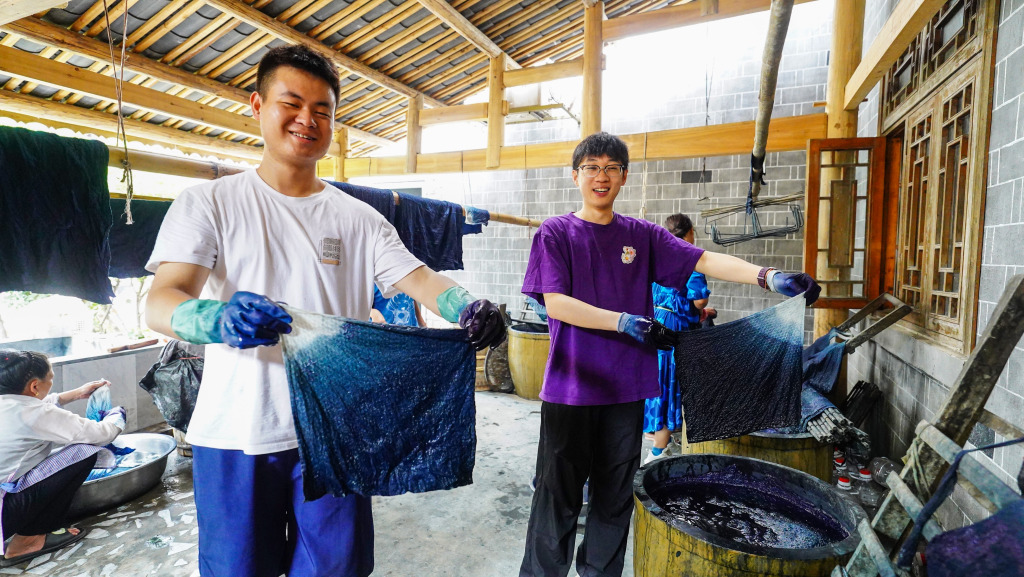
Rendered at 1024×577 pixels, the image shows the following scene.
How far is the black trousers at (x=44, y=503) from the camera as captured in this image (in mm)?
2211

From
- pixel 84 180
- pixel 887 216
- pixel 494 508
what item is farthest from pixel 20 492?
pixel 887 216

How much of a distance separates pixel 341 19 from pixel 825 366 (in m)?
4.69

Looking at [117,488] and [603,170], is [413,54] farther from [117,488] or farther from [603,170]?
[117,488]

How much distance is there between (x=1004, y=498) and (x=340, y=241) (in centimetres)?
140

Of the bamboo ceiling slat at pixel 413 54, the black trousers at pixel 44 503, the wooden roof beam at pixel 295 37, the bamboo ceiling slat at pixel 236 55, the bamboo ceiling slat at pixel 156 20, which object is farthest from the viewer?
the bamboo ceiling slat at pixel 413 54

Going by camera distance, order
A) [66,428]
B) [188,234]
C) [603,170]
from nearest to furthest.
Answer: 1. [188,234]
2. [603,170]
3. [66,428]

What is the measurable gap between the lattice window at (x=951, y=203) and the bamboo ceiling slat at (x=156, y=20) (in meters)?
4.73

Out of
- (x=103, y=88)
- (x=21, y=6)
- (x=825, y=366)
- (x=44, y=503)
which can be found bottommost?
(x=44, y=503)

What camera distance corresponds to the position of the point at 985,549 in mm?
703

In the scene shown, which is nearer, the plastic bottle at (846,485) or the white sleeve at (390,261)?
the white sleeve at (390,261)

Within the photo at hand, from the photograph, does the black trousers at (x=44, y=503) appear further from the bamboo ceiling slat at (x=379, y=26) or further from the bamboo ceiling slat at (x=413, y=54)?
the bamboo ceiling slat at (x=413, y=54)

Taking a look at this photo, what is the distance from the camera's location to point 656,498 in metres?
1.78

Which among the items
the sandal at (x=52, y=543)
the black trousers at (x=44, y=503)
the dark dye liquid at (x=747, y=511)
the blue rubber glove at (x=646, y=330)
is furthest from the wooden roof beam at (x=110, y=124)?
the dark dye liquid at (x=747, y=511)

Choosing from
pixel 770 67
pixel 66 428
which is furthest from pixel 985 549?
pixel 66 428
